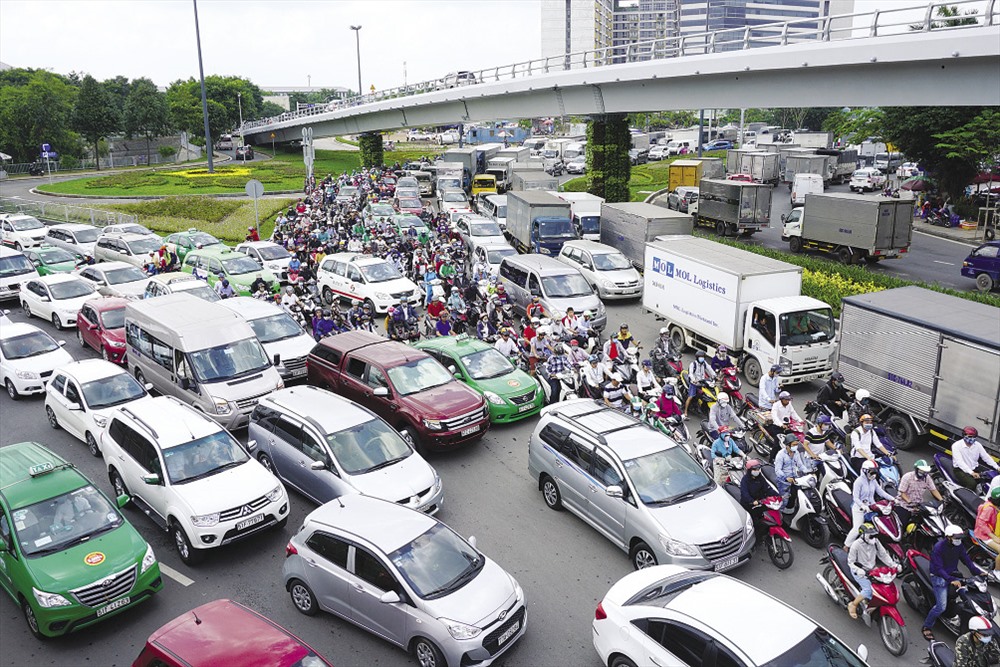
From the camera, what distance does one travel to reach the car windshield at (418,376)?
45.6 ft

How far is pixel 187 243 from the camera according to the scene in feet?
92.4

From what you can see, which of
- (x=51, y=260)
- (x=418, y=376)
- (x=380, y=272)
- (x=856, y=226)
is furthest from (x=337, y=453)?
(x=856, y=226)

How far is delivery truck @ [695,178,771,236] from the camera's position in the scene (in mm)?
34250

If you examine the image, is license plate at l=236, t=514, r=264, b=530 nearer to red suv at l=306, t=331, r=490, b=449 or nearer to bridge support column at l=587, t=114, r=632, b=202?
red suv at l=306, t=331, r=490, b=449

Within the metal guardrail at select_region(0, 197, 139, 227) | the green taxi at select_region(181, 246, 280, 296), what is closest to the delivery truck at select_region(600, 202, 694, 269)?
the green taxi at select_region(181, 246, 280, 296)

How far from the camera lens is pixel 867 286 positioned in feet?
66.9

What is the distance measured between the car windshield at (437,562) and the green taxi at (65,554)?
341 centimetres

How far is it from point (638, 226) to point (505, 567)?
18553 mm

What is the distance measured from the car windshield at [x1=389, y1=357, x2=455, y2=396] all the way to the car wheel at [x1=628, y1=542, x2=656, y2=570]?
539 cm

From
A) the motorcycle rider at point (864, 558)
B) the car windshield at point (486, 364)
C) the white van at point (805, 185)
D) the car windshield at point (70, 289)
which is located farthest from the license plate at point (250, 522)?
the white van at point (805, 185)

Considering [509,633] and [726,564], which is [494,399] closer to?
[726,564]

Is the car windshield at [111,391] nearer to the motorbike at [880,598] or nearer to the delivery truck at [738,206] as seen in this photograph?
the motorbike at [880,598]

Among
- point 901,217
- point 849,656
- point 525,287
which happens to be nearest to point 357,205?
point 525,287

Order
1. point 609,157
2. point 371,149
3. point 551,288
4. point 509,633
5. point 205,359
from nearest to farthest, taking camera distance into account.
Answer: point 509,633 → point 205,359 → point 551,288 → point 609,157 → point 371,149
